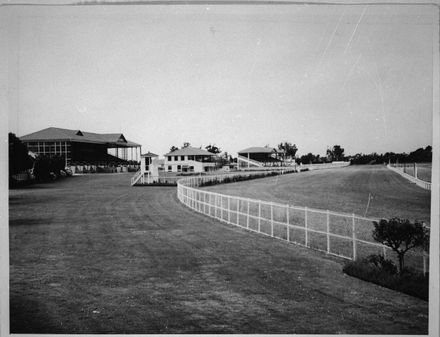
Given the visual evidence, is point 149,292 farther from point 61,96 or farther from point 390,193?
point 390,193

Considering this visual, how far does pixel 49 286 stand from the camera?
185 inches

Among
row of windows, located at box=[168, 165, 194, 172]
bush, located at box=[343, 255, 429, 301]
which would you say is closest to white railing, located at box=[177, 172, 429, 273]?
bush, located at box=[343, 255, 429, 301]

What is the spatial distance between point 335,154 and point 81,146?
13.3ft

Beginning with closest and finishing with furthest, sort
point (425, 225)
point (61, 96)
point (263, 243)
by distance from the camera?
point (425, 225) → point (61, 96) → point (263, 243)

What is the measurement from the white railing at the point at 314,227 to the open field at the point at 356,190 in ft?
0.92

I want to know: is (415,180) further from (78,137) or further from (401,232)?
(78,137)

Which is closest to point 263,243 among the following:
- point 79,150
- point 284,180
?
point 284,180

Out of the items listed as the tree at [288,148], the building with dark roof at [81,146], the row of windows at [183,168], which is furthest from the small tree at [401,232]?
the building with dark roof at [81,146]

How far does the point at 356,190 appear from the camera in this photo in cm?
613

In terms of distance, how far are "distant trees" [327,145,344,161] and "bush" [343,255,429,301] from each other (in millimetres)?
1701

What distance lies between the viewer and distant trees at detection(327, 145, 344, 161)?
5.85 m

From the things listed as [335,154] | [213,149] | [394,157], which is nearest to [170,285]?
[213,149]

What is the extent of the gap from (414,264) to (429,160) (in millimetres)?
1498

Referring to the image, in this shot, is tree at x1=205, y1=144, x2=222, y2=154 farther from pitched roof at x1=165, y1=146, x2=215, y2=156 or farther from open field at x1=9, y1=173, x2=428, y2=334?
open field at x1=9, y1=173, x2=428, y2=334
